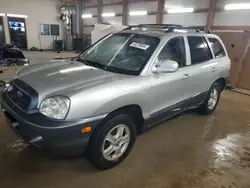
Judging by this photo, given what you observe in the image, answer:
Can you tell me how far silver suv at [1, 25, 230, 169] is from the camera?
180 centimetres

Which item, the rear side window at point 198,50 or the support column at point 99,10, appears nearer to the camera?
the rear side window at point 198,50

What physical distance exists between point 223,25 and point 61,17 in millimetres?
12706

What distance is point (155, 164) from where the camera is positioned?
244cm

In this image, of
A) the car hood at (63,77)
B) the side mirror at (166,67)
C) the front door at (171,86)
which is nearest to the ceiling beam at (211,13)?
the front door at (171,86)

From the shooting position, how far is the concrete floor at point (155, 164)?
2.12 metres

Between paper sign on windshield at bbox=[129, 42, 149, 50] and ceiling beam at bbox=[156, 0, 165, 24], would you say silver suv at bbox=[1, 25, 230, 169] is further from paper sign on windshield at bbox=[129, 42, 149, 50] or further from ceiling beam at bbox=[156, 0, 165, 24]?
ceiling beam at bbox=[156, 0, 165, 24]

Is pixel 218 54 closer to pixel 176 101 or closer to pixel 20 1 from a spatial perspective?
pixel 176 101

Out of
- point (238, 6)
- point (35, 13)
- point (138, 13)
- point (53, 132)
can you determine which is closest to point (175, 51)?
point (53, 132)

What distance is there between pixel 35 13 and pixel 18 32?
1.99 meters

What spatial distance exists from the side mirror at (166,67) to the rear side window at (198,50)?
31.7 inches

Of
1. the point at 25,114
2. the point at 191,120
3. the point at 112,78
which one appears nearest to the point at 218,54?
the point at 191,120

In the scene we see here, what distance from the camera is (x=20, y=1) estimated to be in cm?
1506

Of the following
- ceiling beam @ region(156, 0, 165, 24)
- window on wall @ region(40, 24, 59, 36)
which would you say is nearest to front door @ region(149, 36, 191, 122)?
ceiling beam @ region(156, 0, 165, 24)

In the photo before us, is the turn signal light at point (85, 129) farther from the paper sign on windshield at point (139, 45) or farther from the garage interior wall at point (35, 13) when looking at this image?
the garage interior wall at point (35, 13)
